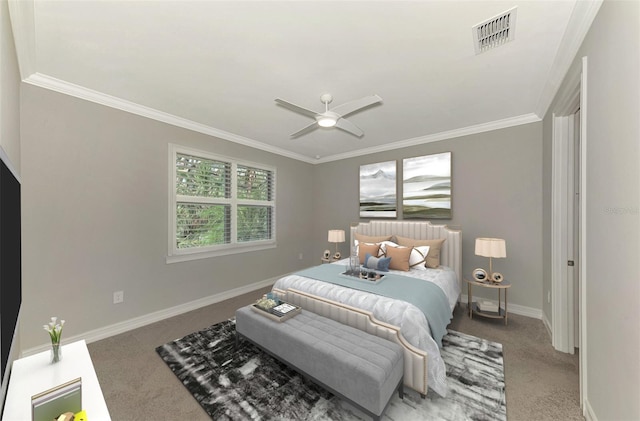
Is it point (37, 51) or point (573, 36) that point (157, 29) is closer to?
point (37, 51)

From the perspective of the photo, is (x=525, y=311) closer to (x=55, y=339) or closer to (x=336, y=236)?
(x=336, y=236)

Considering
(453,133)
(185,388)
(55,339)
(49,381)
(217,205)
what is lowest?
(185,388)

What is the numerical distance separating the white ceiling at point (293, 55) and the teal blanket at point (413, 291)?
1.99 metres

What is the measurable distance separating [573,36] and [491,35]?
0.55m

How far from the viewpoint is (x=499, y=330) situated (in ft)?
9.09

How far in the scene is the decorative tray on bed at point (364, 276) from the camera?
2.63 metres

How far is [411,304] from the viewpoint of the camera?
2.04 meters

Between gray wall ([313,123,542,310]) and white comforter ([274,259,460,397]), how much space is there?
45.3 inches

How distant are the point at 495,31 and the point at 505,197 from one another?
A: 7.68 ft

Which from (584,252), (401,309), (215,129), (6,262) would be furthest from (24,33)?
(584,252)

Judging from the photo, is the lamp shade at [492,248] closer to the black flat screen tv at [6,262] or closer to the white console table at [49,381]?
the white console table at [49,381]

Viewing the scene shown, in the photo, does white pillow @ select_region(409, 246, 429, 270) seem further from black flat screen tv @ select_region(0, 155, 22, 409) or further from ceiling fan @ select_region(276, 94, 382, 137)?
black flat screen tv @ select_region(0, 155, 22, 409)

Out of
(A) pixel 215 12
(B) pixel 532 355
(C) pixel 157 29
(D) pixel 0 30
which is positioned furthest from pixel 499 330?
(D) pixel 0 30

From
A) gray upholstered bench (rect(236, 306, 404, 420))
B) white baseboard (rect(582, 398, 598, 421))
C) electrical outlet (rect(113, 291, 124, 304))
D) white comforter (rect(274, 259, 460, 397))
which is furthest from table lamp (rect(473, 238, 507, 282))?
electrical outlet (rect(113, 291, 124, 304))
